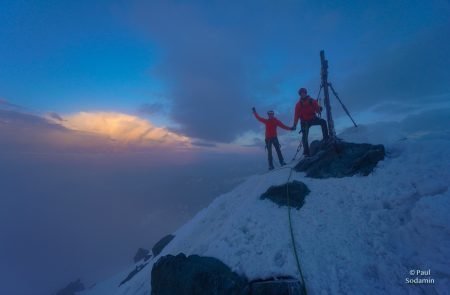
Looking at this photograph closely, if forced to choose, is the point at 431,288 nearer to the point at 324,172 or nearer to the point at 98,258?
the point at 324,172

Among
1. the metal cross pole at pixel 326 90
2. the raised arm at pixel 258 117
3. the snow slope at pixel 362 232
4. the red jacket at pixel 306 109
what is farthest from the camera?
the raised arm at pixel 258 117

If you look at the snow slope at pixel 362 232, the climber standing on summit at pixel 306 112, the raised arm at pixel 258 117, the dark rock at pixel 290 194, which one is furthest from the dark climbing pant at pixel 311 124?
the dark rock at pixel 290 194

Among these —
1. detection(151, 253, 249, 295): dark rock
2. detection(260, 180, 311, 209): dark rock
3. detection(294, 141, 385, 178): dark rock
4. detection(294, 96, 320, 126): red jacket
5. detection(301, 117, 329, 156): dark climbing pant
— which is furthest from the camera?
detection(301, 117, 329, 156): dark climbing pant

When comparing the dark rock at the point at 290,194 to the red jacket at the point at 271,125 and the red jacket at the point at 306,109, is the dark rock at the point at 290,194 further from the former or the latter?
the red jacket at the point at 271,125

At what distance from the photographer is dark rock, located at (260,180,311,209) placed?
1150cm

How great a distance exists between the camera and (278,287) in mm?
7070

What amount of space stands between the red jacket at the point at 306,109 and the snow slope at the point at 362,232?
433 centimetres

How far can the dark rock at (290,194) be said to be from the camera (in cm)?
1150

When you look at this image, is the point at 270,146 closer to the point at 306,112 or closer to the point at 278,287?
the point at 306,112

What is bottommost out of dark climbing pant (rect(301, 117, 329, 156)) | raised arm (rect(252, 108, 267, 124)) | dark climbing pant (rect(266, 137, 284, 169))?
dark climbing pant (rect(266, 137, 284, 169))

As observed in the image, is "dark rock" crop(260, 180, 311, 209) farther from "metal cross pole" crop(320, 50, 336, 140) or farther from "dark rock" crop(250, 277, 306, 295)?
"metal cross pole" crop(320, 50, 336, 140)

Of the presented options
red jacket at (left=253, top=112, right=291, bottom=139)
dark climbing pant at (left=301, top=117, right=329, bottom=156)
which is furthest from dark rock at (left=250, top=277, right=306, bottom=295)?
red jacket at (left=253, top=112, right=291, bottom=139)

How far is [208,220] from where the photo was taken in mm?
14688

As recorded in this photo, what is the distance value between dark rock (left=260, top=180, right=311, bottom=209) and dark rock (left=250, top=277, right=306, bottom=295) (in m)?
4.40
